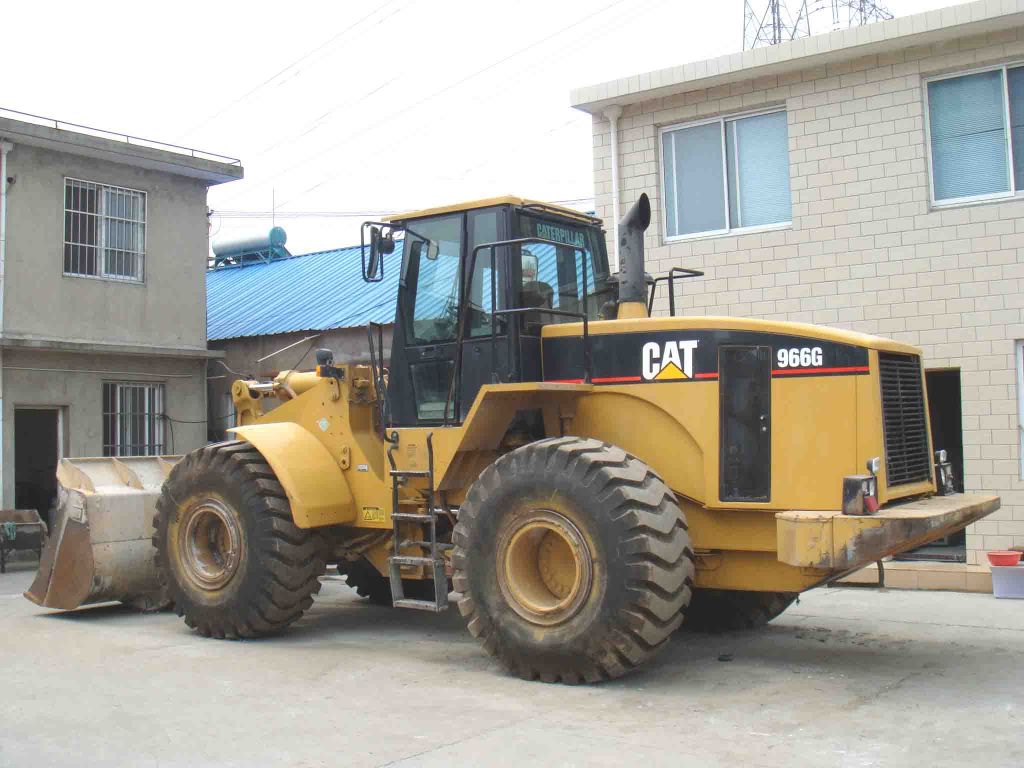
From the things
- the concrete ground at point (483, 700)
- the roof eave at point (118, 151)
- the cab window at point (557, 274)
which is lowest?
the concrete ground at point (483, 700)

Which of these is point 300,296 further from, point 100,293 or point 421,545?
point 421,545

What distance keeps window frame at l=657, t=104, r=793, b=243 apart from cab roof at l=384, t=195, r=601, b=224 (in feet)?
14.8

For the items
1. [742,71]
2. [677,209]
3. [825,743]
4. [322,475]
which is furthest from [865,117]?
[825,743]

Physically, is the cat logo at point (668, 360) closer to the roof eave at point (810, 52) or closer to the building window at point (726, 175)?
the building window at point (726, 175)

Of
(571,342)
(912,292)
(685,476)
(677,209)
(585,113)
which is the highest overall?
(585,113)

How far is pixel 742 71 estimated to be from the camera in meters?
12.7

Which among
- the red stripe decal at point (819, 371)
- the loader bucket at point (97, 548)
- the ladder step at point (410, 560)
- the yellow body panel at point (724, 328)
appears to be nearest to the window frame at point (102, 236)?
the loader bucket at point (97, 548)

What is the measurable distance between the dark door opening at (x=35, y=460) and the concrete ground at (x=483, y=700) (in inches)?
397

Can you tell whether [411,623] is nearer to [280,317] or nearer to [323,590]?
[323,590]

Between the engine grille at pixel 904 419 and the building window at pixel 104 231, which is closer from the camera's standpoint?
the engine grille at pixel 904 419

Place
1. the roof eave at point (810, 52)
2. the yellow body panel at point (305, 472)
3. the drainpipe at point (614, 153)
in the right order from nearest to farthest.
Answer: the yellow body panel at point (305, 472)
the roof eave at point (810, 52)
the drainpipe at point (614, 153)

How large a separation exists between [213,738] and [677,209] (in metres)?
9.53

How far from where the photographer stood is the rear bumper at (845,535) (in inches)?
253

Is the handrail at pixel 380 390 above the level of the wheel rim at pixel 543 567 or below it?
above
